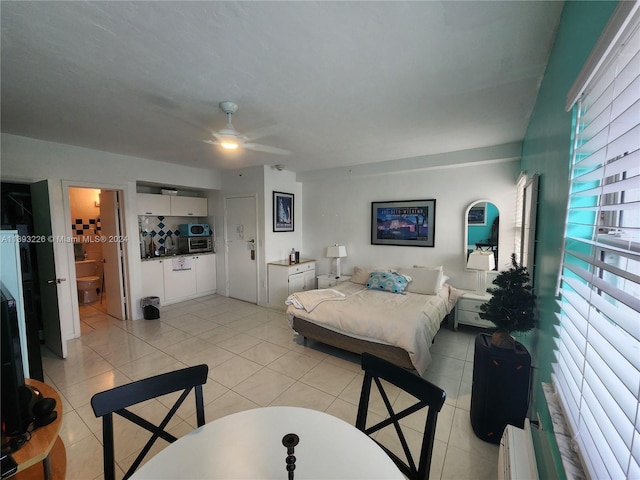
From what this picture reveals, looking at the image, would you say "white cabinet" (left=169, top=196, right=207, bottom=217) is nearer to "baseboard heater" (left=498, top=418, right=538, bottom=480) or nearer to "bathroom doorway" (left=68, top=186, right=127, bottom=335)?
"bathroom doorway" (left=68, top=186, right=127, bottom=335)

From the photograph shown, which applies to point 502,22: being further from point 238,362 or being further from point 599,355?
point 238,362

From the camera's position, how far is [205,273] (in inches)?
213

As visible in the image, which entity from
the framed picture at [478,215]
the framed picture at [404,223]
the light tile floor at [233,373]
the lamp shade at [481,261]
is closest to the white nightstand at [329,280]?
the framed picture at [404,223]

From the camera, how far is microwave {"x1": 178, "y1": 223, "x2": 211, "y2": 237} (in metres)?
5.18

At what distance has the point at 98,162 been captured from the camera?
3.69 meters

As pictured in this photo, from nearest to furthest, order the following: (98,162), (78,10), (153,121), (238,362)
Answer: (78,10)
(153,121)
(238,362)
(98,162)

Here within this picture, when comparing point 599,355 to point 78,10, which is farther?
point 78,10

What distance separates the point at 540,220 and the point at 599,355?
132 centimetres


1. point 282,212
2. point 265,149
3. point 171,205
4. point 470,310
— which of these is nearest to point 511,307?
point 470,310

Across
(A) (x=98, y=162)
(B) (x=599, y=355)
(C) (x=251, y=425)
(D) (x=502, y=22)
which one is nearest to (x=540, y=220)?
(D) (x=502, y=22)

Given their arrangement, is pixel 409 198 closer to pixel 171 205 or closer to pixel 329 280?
pixel 329 280

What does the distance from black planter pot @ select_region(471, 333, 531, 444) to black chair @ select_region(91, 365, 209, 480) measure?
184cm

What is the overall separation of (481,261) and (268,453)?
3415 millimetres

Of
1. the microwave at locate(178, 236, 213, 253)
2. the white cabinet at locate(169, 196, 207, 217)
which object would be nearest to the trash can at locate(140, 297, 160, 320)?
the microwave at locate(178, 236, 213, 253)
